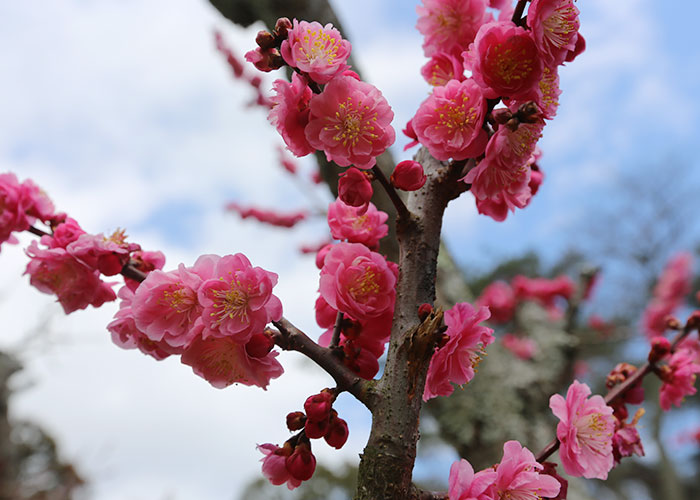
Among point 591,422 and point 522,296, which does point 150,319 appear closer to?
point 591,422

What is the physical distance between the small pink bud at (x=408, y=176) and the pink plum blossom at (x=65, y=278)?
19.7 inches

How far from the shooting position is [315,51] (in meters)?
0.65

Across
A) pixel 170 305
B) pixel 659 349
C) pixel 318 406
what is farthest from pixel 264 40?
pixel 659 349

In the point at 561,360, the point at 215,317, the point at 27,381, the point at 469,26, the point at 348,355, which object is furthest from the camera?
the point at 27,381

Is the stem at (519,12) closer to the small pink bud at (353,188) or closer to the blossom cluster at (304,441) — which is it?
the small pink bud at (353,188)

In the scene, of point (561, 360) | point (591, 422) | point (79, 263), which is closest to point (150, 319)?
point (79, 263)

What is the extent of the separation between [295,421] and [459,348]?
242 millimetres

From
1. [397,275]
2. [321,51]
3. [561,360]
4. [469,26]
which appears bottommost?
[397,275]

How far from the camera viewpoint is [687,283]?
204 inches

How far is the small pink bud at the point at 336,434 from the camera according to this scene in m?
0.69

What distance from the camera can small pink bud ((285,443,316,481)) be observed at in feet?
2.26

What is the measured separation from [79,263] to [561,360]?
10.5 feet

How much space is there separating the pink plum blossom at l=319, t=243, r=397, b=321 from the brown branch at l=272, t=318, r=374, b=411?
2.4 inches

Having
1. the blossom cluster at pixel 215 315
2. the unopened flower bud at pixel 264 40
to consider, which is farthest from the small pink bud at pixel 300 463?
the unopened flower bud at pixel 264 40
